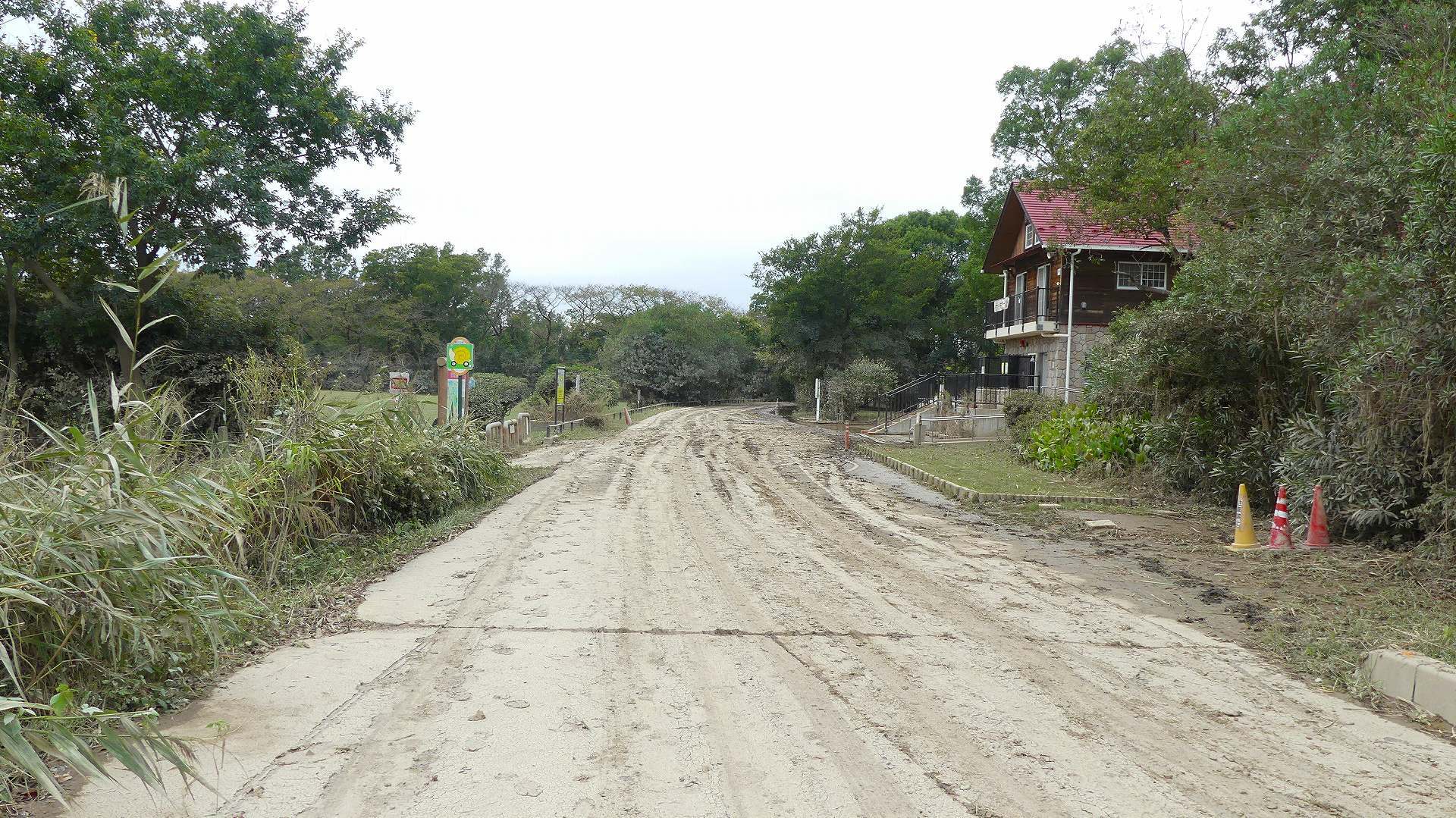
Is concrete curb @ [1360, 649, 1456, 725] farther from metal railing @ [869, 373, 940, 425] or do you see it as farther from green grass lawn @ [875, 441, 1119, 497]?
metal railing @ [869, 373, 940, 425]

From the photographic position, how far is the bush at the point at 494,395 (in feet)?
107

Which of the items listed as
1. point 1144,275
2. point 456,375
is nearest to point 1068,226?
point 1144,275

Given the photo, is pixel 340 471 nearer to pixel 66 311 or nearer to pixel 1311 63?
pixel 66 311

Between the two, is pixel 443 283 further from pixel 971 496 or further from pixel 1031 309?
pixel 971 496

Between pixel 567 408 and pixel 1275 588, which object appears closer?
pixel 1275 588

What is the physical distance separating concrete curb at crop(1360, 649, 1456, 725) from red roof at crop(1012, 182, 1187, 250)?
15.6m

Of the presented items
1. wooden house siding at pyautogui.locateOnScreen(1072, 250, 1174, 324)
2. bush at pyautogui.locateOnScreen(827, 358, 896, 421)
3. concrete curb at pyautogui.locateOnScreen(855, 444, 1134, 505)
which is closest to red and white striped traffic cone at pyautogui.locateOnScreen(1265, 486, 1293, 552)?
concrete curb at pyautogui.locateOnScreen(855, 444, 1134, 505)

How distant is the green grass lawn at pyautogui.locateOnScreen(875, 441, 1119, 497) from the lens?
14.2m

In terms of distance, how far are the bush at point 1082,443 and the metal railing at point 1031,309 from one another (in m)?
11.1

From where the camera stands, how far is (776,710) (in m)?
4.62

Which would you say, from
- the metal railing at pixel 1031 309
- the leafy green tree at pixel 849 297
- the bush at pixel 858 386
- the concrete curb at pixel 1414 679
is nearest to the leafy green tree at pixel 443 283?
the leafy green tree at pixel 849 297

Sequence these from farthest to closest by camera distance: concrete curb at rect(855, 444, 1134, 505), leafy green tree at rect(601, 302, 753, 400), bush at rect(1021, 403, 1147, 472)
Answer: leafy green tree at rect(601, 302, 753, 400)
bush at rect(1021, 403, 1147, 472)
concrete curb at rect(855, 444, 1134, 505)

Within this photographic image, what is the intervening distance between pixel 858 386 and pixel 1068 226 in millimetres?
15140

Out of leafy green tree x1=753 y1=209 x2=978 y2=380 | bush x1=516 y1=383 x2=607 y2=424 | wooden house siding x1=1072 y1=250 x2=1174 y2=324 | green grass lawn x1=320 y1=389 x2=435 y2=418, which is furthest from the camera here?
leafy green tree x1=753 y1=209 x2=978 y2=380
